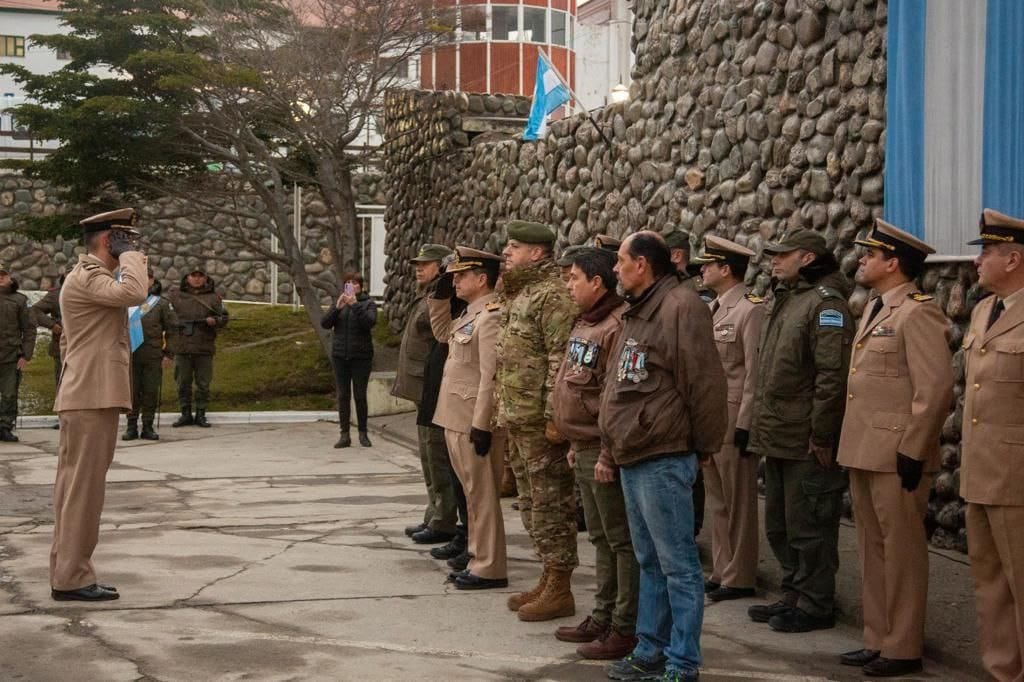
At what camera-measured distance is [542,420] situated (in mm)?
7012

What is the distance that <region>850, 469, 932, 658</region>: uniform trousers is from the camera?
619 cm

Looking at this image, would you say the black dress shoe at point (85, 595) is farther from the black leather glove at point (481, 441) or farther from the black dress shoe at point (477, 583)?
the black leather glove at point (481, 441)

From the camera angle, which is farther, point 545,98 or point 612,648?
point 545,98

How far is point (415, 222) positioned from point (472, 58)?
602 inches

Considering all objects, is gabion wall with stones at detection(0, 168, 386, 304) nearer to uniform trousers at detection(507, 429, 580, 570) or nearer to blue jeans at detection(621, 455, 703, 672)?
uniform trousers at detection(507, 429, 580, 570)

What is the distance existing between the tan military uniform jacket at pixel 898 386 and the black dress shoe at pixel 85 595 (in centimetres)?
386

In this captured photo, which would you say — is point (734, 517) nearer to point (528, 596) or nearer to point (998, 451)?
point (528, 596)

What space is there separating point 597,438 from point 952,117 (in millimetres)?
3935

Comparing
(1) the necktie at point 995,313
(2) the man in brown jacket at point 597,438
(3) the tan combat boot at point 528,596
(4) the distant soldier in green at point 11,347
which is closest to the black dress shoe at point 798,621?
(2) the man in brown jacket at point 597,438

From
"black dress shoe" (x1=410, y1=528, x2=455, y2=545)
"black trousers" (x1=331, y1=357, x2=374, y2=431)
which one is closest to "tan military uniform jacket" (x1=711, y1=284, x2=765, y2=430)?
"black dress shoe" (x1=410, y1=528, x2=455, y2=545)

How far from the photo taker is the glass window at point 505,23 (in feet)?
119

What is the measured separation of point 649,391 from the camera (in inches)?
229

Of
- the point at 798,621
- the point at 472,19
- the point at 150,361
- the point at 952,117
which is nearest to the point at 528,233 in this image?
the point at 798,621

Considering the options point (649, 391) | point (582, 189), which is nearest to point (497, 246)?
point (582, 189)
